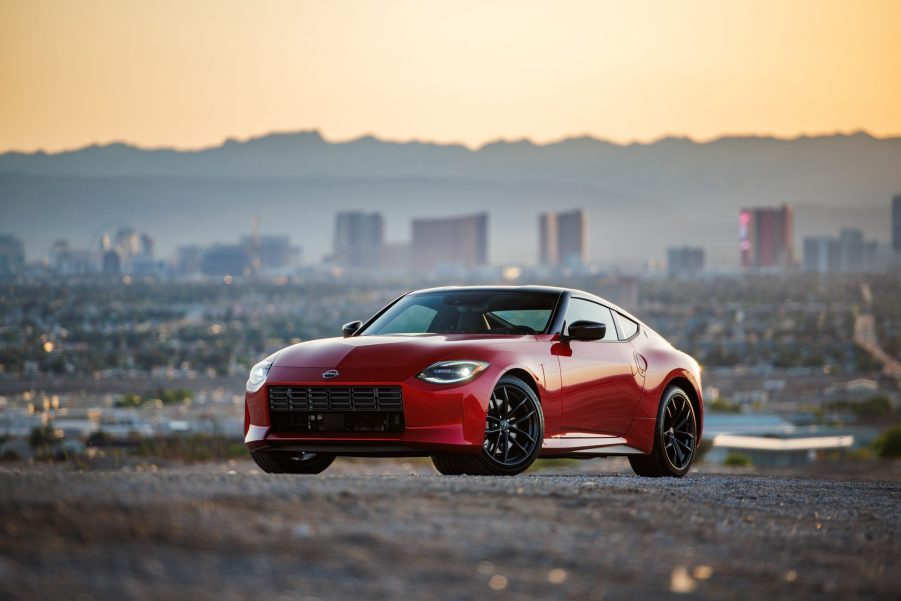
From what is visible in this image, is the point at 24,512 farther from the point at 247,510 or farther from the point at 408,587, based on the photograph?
the point at 408,587

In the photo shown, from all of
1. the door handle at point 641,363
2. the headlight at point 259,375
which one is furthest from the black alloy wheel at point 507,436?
the door handle at point 641,363

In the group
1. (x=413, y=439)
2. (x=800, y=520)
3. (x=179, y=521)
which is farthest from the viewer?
(x=413, y=439)

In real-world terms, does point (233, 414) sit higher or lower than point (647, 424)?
lower

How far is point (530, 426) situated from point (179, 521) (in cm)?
467

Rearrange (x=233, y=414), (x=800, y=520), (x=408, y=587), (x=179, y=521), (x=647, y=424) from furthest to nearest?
(x=233, y=414), (x=647, y=424), (x=800, y=520), (x=179, y=521), (x=408, y=587)

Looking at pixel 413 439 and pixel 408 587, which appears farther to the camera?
pixel 413 439

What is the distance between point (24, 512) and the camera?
7660 mm

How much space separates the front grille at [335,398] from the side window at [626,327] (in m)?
2.79

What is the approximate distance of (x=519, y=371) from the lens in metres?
11.9

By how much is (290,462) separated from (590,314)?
9.19ft

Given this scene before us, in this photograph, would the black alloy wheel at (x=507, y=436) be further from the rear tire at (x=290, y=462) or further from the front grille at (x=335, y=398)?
the rear tire at (x=290, y=462)

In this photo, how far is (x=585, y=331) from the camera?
12.5 meters

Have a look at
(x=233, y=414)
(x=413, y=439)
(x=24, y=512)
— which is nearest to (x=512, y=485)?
(x=413, y=439)

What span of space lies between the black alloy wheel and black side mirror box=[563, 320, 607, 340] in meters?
0.82
